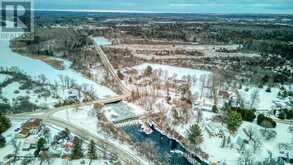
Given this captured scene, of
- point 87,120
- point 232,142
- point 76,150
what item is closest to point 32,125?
point 87,120

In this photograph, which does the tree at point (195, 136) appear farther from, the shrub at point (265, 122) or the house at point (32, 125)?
the house at point (32, 125)

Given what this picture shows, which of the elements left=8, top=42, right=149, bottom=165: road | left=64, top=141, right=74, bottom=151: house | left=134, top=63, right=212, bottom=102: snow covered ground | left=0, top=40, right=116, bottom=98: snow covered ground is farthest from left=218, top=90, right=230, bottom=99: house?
left=64, top=141, right=74, bottom=151: house

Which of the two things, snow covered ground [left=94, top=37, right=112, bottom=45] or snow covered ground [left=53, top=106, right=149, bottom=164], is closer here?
snow covered ground [left=53, top=106, right=149, bottom=164]

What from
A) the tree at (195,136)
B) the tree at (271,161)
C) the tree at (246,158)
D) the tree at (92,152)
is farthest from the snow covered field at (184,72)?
the tree at (92,152)

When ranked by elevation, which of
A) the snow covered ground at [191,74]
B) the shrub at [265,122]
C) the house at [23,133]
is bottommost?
the house at [23,133]

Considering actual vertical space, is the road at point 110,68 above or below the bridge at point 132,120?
above

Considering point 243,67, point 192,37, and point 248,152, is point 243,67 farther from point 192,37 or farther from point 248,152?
point 192,37

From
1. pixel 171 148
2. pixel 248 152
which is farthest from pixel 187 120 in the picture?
pixel 248 152

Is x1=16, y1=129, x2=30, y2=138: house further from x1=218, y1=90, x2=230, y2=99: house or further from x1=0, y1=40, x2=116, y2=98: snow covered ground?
x1=218, y1=90, x2=230, y2=99: house
